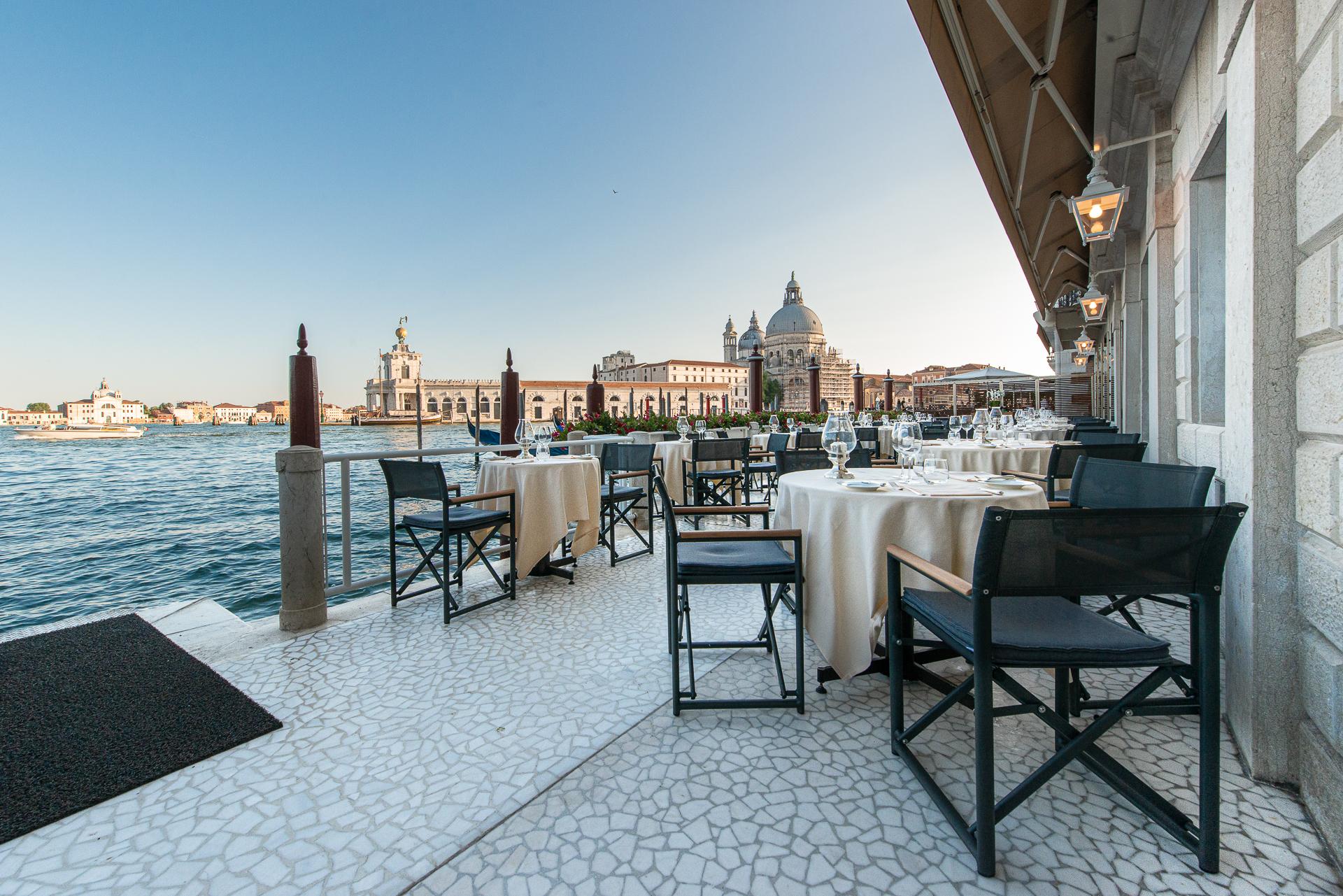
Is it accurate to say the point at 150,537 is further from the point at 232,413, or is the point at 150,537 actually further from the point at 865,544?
the point at 232,413

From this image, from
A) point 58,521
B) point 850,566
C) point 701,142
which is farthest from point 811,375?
point 58,521

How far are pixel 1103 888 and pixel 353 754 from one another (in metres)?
2.07

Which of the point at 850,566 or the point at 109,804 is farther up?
the point at 850,566

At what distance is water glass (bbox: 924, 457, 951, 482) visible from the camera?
7.01ft

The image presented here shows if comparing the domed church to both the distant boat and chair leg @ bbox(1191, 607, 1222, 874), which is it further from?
chair leg @ bbox(1191, 607, 1222, 874)

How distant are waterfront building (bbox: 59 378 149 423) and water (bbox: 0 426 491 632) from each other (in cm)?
3138

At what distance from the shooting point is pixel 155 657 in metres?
2.48

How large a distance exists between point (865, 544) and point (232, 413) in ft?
298

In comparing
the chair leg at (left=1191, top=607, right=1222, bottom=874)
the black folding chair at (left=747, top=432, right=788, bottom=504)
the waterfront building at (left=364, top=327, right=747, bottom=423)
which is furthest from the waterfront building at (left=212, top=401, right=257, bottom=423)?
the chair leg at (left=1191, top=607, right=1222, bottom=874)

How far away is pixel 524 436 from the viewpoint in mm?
3949

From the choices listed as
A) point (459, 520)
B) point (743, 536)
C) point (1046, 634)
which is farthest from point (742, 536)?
point (459, 520)

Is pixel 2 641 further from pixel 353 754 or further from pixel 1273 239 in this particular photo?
pixel 1273 239

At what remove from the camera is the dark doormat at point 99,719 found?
1.57 m

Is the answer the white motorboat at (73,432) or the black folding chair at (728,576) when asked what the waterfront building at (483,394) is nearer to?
the white motorboat at (73,432)
